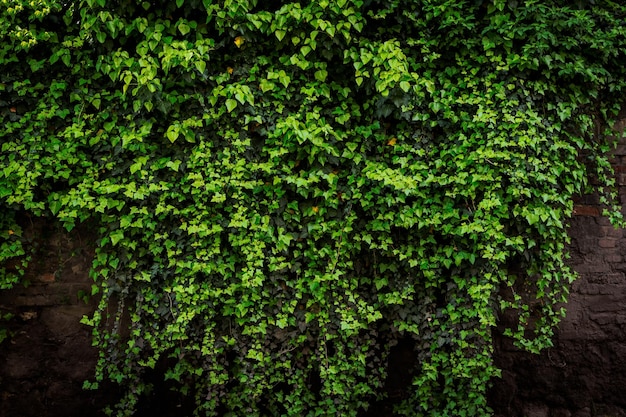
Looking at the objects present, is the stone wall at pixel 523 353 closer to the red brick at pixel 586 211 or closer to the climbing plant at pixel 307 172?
the red brick at pixel 586 211

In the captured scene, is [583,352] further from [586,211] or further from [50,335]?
[50,335]

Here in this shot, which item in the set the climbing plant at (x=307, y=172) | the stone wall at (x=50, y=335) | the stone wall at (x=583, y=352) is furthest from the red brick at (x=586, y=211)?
the stone wall at (x=50, y=335)

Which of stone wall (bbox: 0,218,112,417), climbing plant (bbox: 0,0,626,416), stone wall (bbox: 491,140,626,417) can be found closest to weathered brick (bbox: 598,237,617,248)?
stone wall (bbox: 491,140,626,417)

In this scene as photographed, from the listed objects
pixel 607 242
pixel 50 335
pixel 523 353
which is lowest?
pixel 50 335

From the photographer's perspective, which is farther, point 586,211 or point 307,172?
point 586,211

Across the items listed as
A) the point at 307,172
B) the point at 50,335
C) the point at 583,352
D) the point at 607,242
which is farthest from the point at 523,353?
the point at 50,335

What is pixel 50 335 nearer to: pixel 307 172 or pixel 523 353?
pixel 307 172

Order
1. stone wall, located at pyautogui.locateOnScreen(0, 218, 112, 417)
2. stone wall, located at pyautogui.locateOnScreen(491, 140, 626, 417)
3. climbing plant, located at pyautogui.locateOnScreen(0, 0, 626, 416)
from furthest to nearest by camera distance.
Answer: stone wall, located at pyautogui.locateOnScreen(491, 140, 626, 417) → stone wall, located at pyautogui.locateOnScreen(0, 218, 112, 417) → climbing plant, located at pyautogui.locateOnScreen(0, 0, 626, 416)

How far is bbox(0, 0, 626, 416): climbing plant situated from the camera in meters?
3.39

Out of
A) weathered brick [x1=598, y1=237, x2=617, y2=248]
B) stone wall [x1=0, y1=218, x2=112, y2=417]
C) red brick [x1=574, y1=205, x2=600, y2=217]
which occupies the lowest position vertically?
stone wall [x1=0, y1=218, x2=112, y2=417]

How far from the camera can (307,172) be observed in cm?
351

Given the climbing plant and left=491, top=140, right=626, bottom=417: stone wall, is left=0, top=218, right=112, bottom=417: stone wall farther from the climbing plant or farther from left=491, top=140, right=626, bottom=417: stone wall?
left=491, top=140, right=626, bottom=417: stone wall

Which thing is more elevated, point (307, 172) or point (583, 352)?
point (307, 172)

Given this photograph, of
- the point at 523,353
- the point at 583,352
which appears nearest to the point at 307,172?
the point at 523,353
